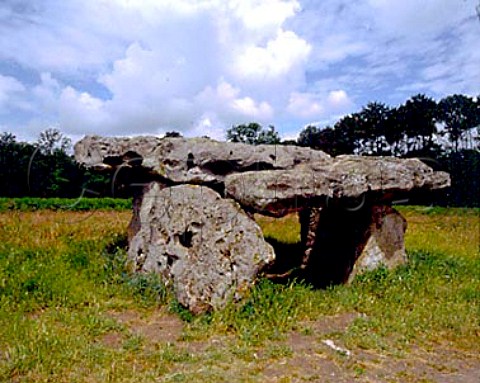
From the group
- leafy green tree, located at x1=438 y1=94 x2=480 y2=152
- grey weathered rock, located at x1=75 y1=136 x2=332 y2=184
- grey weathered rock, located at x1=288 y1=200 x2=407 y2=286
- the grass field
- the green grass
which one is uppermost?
leafy green tree, located at x1=438 y1=94 x2=480 y2=152

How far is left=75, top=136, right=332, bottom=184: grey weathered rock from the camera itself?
7656mm

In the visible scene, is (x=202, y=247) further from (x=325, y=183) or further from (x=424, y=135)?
(x=424, y=135)

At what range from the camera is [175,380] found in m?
4.23

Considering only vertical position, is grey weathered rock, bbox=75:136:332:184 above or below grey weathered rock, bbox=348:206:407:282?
above

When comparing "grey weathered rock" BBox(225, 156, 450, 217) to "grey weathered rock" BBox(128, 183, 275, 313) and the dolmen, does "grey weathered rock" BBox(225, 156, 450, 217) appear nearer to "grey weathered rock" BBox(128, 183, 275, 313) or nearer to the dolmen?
the dolmen

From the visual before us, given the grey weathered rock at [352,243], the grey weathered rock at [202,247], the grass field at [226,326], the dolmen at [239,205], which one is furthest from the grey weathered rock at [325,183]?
the grass field at [226,326]

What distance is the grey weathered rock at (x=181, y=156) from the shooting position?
766cm

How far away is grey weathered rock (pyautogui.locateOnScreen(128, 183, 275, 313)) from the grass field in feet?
0.75

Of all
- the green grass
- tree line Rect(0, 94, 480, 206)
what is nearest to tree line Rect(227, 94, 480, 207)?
tree line Rect(0, 94, 480, 206)

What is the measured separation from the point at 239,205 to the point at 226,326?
1679 mm

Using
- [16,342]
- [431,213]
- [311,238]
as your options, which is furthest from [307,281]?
[431,213]

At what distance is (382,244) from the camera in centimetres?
793

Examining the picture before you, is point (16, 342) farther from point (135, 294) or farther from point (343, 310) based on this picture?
point (343, 310)

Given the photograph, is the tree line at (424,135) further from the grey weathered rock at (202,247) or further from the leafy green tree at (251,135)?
the grey weathered rock at (202,247)
